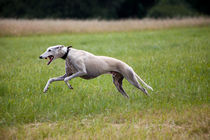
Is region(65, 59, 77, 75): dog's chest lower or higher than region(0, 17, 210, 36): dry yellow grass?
higher

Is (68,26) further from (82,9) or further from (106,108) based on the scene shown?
(82,9)

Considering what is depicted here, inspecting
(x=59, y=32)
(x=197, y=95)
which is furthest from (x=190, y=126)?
(x=59, y=32)

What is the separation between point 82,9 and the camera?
1816 inches

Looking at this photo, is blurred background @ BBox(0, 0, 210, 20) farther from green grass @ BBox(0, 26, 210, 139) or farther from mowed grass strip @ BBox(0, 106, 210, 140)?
mowed grass strip @ BBox(0, 106, 210, 140)

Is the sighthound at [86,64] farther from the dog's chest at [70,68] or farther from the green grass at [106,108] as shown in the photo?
the green grass at [106,108]

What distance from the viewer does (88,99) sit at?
594cm

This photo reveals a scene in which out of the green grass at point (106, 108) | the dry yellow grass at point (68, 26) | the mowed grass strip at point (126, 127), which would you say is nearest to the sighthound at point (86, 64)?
the green grass at point (106, 108)

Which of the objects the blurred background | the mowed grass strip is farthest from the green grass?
the blurred background

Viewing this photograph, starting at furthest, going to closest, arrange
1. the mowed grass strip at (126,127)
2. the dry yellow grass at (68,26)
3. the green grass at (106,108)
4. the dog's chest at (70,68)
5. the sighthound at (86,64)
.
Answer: the dry yellow grass at (68,26), the dog's chest at (70,68), the sighthound at (86,64), the green grass at (106,108), the mowed grass strip at (126,127)

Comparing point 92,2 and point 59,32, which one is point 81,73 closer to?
point 59,32

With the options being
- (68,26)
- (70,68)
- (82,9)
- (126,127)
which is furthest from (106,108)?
(82,9)

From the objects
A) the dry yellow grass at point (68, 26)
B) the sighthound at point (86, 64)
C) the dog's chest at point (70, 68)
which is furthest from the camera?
the dry yellow grass at point (68, 26)

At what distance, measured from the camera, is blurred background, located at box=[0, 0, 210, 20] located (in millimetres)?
42719

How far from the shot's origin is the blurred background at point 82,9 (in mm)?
42719
